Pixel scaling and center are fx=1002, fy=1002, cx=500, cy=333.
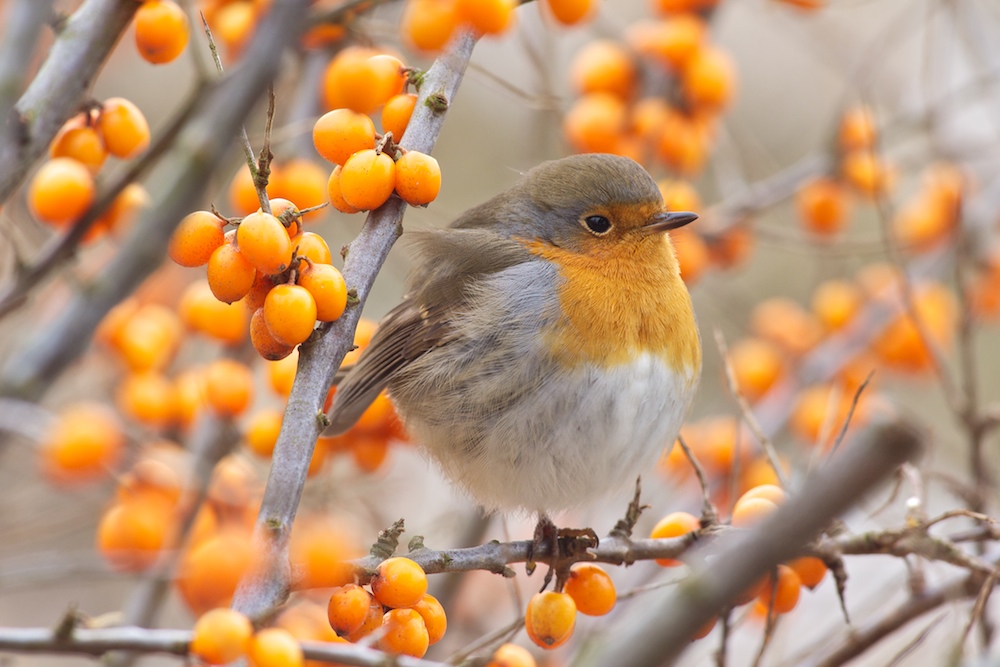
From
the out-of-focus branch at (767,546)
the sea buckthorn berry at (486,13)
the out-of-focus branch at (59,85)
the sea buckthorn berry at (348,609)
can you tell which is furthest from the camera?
the sea buckthorn berry at (486,13)

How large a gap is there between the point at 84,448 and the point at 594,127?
2.07 metres

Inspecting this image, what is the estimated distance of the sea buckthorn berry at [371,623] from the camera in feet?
5.83

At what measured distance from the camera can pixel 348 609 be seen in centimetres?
173

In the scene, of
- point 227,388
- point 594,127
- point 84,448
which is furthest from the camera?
point 594,127

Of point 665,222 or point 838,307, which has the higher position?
point 838,307

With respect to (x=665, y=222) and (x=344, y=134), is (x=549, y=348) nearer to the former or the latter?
(x=665, y=222)

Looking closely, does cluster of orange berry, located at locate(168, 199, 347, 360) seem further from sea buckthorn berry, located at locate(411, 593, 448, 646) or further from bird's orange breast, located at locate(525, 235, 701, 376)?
bird's orange breast, located at locate(525, 235, 701, 376)

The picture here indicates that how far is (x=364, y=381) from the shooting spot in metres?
2.78

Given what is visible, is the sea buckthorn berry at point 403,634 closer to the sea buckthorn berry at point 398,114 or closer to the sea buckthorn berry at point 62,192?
the sea buckthorn berry at point 398,114

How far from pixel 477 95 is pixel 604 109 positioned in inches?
176

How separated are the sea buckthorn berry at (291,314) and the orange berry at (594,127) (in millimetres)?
2091

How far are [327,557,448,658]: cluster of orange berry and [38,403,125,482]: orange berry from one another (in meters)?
1.06

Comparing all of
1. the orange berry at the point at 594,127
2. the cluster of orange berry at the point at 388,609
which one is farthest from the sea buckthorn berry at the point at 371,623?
the orange berry at the point at 594,127

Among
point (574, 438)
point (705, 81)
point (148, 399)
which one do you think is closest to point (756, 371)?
point (705, 81)
